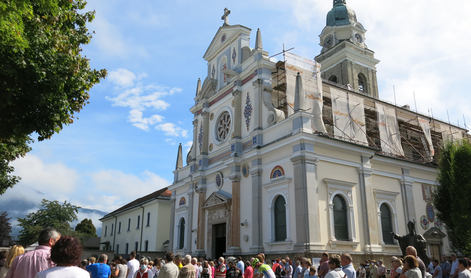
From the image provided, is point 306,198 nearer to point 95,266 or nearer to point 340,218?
point 340,218

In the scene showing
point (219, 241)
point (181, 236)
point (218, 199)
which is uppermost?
point (218, 199)

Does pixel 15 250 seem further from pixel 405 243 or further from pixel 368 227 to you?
pixel 368 227

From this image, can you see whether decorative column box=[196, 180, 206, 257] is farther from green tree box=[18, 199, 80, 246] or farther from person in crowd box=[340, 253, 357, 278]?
green tree box=[18, 199, 80, 246]

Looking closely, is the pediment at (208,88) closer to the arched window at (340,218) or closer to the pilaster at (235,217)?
the pilaster at (235,217)

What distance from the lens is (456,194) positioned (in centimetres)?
2297

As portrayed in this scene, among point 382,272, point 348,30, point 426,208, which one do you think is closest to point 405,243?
point 382,272

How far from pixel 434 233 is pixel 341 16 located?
24.7 metres

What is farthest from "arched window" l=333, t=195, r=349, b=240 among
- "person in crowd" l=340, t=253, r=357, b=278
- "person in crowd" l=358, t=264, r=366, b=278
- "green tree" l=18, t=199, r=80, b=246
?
"green tree" l=18, t=199, r=80, b=246

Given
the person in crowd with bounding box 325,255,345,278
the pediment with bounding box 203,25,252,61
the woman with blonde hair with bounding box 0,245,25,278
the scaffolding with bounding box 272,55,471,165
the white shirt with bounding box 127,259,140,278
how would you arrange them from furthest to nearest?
the pediment with bounding box 203,25,252,61 → the scaffolding with bounding box 272,55,471,165 → the white shirt with bounding box 127,259,140,278 → the person in crowd with bounding box 325,255,345,278 → the woman with blonde hair with bounding box 0,245,25,278

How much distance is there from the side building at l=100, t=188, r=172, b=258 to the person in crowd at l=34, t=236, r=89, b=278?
37.0 meters

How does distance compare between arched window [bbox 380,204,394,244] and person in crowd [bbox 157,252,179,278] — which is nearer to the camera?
person in crowd [bbox 157,252,179,278]

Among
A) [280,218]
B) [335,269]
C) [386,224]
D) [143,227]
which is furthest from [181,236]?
[335,269]

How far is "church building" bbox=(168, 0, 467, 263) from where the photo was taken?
2264cm

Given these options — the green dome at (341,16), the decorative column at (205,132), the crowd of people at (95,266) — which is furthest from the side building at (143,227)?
the crowd of people at (95,266)
